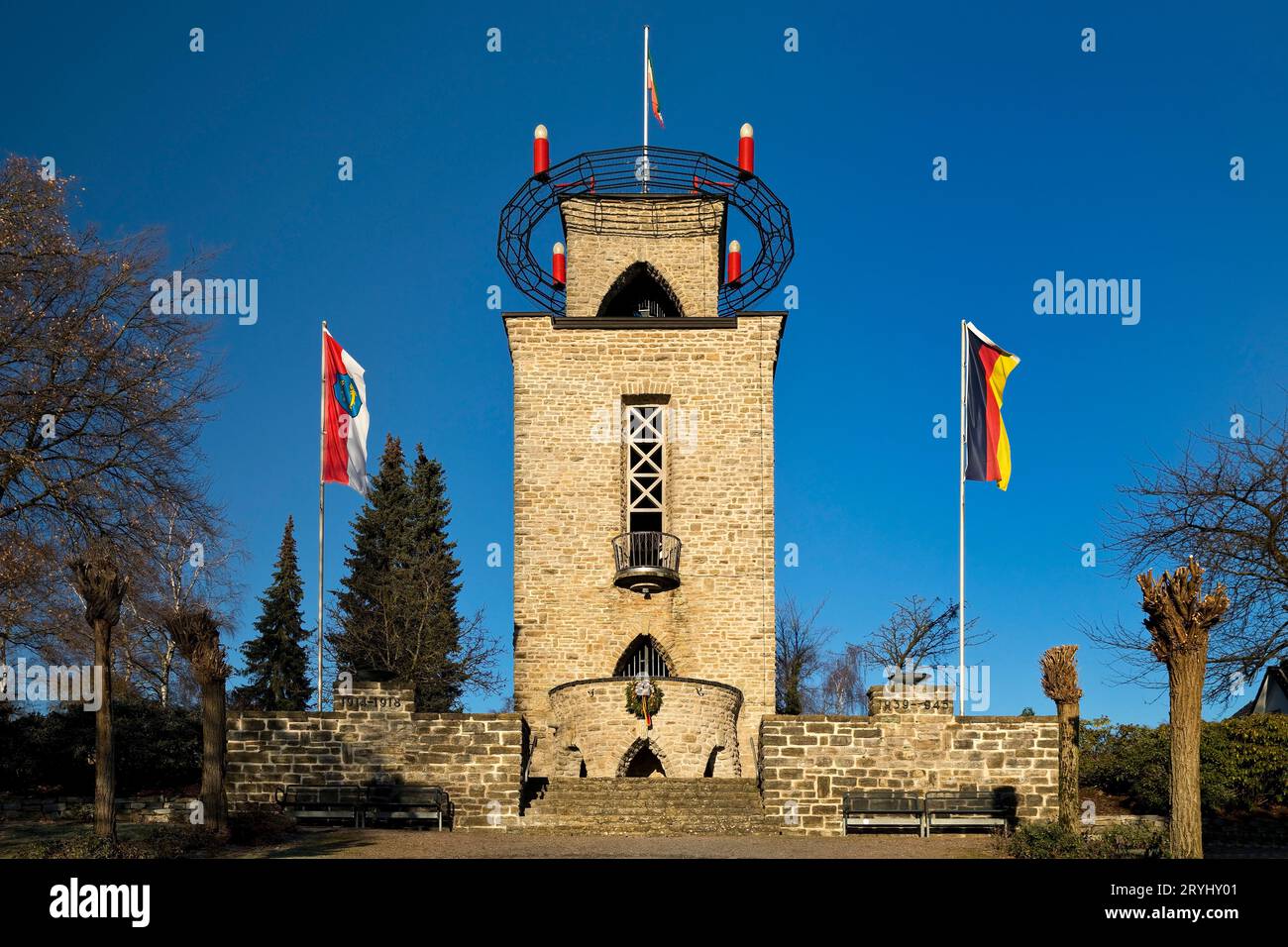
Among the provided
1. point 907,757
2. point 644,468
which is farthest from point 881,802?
point 644,468

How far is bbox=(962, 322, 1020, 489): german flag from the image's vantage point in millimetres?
24594

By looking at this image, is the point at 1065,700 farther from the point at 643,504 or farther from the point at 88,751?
the point at 88,751

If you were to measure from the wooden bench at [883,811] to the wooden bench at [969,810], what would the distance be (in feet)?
0.68

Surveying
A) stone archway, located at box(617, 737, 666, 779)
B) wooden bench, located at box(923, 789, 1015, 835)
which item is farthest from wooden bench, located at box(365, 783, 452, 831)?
wooden bench, located at box(923, 789, 1015, 835)

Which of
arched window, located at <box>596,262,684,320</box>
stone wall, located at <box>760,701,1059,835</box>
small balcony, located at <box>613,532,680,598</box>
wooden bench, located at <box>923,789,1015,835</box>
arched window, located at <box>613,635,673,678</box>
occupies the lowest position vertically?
wooden bench, located at <box>923,789,1015,835</box>

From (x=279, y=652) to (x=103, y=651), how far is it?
3205 centimetres

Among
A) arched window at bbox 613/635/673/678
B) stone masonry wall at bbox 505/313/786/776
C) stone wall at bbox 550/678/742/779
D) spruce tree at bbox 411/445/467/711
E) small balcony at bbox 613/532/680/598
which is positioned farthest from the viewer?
spruce tree at bbox 411/445/467/711

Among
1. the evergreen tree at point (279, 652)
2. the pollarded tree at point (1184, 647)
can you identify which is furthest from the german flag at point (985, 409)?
the evergreen tree at point (279, 652)

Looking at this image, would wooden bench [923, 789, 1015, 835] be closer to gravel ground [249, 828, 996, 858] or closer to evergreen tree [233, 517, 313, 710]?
gravel ground [249, 828, 996, 858]

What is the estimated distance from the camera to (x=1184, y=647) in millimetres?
14367

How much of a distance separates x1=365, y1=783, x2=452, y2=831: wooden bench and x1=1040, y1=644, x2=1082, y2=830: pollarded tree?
9159 millimetres
